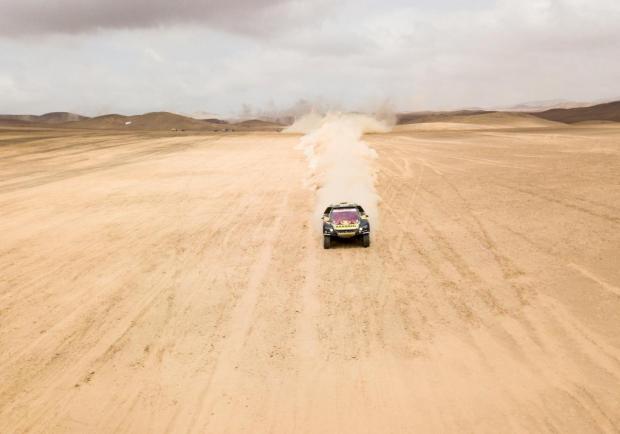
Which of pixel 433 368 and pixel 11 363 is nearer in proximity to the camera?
pixel 433 368

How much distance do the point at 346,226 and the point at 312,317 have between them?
4.54 meters

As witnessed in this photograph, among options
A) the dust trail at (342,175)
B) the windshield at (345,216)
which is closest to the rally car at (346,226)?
the windshield at (345,216)

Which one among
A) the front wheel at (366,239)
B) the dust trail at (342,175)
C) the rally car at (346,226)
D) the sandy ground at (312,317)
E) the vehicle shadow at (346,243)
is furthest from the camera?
the dust trail at (342,175)

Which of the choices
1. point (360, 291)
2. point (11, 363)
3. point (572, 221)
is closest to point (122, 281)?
point (11, 363)

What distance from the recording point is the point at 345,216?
1480 cm

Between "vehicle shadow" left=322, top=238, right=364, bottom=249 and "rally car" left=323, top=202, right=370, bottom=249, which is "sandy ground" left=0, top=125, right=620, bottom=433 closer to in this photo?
"vehicle shadow" left=322, top=238, right=364, bottom=249

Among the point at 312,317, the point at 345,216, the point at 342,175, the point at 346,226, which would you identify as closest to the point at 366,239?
the point at 346,226

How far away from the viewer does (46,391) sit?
7988 millimetres

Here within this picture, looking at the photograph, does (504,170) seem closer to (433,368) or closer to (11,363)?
(433,368)

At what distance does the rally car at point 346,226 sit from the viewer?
1417 centimetres

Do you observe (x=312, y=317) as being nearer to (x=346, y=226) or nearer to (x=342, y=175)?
(x=346, y=226)

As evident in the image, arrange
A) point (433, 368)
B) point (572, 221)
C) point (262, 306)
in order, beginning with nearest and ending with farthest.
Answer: point (433, 368) → point (262, 306) → point (572, 221)

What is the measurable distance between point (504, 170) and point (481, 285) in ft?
57.6

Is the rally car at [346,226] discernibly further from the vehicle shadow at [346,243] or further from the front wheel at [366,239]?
the vehicle shadow at [346,243]
